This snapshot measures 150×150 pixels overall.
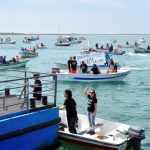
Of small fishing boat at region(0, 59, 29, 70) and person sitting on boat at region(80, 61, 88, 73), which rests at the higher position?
person sitting on boat at region(80, 61, 88, 73)

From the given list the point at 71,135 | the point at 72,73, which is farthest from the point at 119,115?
the point at 72,73

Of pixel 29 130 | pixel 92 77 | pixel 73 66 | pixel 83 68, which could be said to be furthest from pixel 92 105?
pixel 73 66

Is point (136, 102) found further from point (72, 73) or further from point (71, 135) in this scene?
point (71, 135)

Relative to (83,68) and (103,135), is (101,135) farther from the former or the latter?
(83,68)

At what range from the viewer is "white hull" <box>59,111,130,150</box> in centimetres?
1328

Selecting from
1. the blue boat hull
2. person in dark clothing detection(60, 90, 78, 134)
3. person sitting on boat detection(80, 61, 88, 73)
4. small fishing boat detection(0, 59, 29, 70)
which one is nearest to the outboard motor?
person in dark clothing detection(60, 90, 78, 134)

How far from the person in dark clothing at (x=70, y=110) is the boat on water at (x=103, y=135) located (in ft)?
0.85

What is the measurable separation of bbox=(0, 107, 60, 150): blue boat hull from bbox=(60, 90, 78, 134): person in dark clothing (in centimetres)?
78

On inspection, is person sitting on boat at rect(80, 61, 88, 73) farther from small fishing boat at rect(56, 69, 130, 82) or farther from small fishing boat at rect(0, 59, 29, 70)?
small fishing boat at rect(0, 59, 29, 70)

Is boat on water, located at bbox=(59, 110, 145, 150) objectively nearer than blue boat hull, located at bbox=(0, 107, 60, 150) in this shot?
No

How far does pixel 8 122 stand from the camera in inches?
463

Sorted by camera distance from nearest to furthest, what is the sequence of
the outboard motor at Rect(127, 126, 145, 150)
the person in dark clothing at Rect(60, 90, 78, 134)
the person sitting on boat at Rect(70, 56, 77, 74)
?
the outboard motor at Rect(127, 126, 145, 150) < the person in dark clothing at Rect(60, 90, 78, 134) < the person sitting on boat at Rect(70, 56, 77, 74)

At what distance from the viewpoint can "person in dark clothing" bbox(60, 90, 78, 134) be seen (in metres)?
14.0

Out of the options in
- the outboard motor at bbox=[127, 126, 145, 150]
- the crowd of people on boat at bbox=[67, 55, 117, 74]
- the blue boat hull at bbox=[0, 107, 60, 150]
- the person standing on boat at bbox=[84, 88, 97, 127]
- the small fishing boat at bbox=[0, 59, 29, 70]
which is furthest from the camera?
the small fishing boat at bbox=[0, 59, 29, 70]
